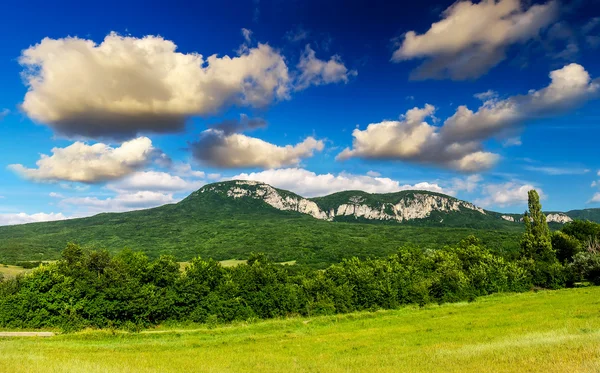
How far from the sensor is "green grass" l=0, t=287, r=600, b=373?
736 inches

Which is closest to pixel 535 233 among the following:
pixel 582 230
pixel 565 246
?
pixel 565 246

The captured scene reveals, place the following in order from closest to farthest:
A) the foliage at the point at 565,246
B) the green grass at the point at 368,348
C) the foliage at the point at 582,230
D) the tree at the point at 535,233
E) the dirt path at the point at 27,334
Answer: the green grass at the point at 368,348 → the dirt path at the point at 27,334 → the foliage at the point at 565,246 → the tree at the point at 535,233 → the foliage at the point at 582,230


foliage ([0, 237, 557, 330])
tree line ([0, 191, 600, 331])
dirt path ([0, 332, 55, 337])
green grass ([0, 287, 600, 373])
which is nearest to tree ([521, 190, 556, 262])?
tree line ([0, 191, 600, 331])

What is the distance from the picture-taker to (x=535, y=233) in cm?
10481

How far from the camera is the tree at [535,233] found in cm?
9919

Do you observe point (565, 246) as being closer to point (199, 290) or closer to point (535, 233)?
point (535, 233)

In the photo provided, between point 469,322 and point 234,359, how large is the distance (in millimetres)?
26846

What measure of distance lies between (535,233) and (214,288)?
9530cm

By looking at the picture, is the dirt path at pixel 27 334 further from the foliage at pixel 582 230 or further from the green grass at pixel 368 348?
the foliage at pixel 582 230

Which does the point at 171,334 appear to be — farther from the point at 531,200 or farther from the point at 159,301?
the point at 531,200

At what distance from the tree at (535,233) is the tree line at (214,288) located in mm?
→ 21993

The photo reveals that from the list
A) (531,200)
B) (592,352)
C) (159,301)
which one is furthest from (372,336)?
(531,200)

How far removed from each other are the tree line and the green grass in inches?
192

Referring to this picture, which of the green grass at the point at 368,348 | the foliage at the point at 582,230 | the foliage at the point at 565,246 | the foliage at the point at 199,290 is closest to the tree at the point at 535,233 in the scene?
the foliage at the point at 565,246
